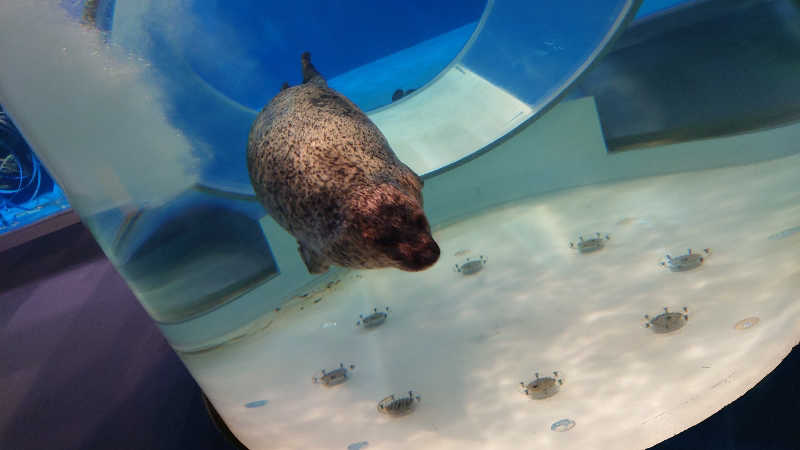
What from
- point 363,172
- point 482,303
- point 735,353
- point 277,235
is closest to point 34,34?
point 277,235

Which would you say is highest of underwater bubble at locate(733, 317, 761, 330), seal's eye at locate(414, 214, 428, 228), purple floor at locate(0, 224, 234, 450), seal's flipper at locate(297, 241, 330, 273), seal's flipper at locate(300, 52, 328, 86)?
seal's flipper at locate(300, 52, 328, 86)

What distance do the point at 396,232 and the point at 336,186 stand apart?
1.26 feet

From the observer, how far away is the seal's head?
177 cm

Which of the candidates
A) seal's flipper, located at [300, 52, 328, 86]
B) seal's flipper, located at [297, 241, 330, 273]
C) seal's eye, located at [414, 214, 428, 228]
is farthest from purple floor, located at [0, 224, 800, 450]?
seal's flipper, located at [300, 52, 328, 86]

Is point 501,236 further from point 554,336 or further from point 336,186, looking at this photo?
point 336,186

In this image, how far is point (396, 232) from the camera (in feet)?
5.89

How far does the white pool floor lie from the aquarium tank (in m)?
0.01

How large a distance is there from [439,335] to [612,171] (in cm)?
202

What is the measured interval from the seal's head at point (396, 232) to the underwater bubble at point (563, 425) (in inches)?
32.1

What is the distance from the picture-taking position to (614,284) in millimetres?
2723

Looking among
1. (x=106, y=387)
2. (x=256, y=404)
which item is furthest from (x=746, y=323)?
(x=106, y=387)

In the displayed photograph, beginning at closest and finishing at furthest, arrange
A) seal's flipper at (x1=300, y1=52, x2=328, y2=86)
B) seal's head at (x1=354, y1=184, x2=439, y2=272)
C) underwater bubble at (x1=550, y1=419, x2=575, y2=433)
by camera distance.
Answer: seal's head at (x1=354, y1=184, x2=439, y2=272) → underwater bubble at (x1=550, y1=419, x2=575, y2=433) → seal's flipper at (x1=300, y1=52, x2=328, y2=86)

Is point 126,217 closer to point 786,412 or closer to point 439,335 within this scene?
point 439,335

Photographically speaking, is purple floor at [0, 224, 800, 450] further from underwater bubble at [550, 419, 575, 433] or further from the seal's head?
the seal's head
